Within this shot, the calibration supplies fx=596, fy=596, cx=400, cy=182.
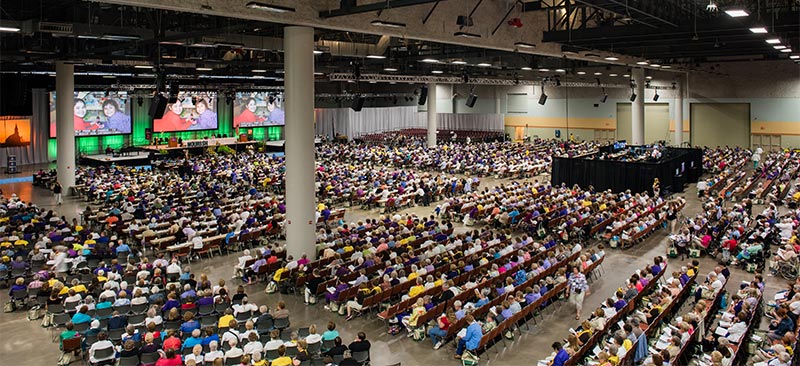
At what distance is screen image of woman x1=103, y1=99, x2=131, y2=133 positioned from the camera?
45375 millimetres

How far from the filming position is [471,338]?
11.1m

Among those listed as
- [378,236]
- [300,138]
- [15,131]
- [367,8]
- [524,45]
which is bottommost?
[378,236]

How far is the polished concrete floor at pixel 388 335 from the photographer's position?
1159cm

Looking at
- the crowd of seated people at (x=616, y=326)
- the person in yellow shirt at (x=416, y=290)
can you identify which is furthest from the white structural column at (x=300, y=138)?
the crowd of seated people at (x=616, y=326)

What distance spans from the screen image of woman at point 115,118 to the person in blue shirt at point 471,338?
41.9 metres

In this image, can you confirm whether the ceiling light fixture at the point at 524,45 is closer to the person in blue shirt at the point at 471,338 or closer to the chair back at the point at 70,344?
the person in blue shirt at the point at 471,338

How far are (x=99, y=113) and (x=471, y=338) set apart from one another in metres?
42.0

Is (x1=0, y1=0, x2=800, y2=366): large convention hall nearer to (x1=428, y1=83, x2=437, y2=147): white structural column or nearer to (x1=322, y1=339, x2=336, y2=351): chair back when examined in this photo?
(x1=322, y1=339, x2=336, y2=351): chair back

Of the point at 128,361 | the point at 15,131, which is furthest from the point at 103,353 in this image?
the point at 15,131

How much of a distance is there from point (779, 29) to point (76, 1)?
21.8 meters

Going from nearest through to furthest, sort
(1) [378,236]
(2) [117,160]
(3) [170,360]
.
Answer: (3) [170,360] → (1) [378,236] → (2) [117,160]

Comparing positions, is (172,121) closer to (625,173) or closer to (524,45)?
(524,45)

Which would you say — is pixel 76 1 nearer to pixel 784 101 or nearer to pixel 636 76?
pixel 636 76

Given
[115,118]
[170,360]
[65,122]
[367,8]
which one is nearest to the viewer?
[170,360]
